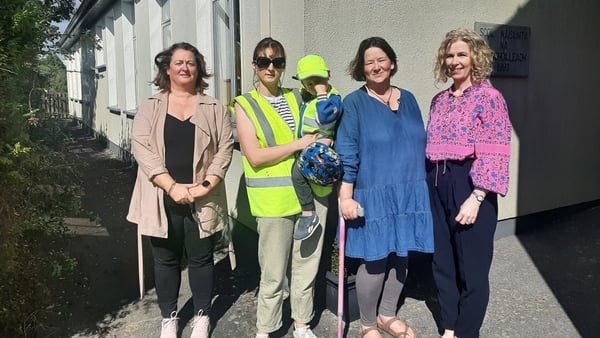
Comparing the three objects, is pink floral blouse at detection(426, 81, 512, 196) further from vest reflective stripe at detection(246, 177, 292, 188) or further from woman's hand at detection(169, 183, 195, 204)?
woman's hand at detection(169, 183, 195, 204)

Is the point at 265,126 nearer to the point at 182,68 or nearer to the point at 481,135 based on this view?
the point at 182,68

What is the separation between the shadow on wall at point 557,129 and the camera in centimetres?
488

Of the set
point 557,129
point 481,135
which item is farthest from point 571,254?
point 481,135

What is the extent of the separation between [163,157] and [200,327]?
1.10m

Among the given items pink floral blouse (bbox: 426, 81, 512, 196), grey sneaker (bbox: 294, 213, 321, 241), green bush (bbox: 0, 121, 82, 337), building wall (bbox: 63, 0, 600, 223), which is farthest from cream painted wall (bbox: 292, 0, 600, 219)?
green bush (bbox: 0, 121, 82, 337)

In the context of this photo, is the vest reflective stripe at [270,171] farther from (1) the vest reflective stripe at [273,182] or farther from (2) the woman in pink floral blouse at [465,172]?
(2) the woman in pink floral blouse at [465,172]

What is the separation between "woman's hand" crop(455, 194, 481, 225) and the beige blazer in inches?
54.4

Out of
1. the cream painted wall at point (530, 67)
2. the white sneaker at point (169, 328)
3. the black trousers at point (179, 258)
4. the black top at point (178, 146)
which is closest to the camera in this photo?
the black top at point (178, 146)

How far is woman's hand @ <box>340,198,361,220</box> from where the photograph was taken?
2.63 metres

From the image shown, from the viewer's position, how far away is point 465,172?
2.68 metres

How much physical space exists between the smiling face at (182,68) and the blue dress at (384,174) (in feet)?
2.98

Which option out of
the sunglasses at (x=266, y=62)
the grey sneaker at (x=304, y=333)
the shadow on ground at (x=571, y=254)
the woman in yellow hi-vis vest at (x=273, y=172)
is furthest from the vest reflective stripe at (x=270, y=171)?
the shadow on ground at (x=571, y=254)

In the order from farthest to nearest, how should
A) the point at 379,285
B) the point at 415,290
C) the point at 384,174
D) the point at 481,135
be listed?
the point at 415,290
the point at 379,285
the point at 384,174
the point at 481,135

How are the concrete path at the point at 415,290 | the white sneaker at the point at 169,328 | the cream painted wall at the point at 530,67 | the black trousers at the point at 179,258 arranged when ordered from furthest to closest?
the cream painted wall at the point at 530,67 < the concrete path at the point at 415,290 < the white sneaker at the point at 169,328 < the black trousers at the point at 179,258
